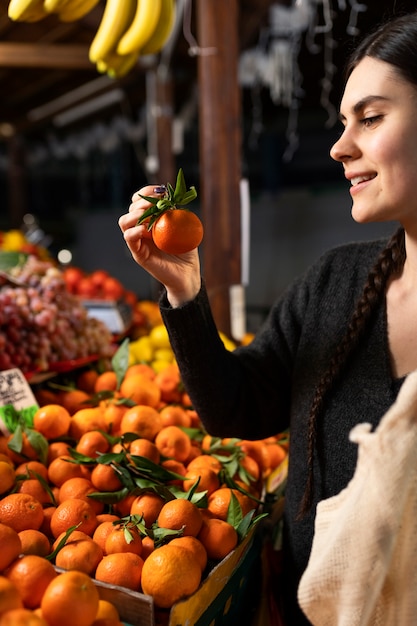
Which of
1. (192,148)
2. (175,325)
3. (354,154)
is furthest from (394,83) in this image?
(192,148)

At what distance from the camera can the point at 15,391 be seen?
1707mm

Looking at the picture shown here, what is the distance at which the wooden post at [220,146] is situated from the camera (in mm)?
2480

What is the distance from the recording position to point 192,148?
7477mm

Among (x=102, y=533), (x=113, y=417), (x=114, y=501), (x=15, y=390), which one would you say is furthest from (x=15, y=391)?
(x=102, y=533)

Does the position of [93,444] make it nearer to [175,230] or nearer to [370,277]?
[175,230]

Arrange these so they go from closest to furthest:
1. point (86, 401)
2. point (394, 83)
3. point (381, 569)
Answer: point (381, 569) → point (394, 83) → point (86, 401)

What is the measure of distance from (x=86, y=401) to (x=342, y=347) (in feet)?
2.88

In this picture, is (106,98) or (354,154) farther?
(106,98)

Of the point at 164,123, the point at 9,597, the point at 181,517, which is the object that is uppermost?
the point at 164,123

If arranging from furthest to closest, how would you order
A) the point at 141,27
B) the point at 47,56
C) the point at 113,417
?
1. the point at 47,56
2. the point at 141,27
3. the point at 113,417

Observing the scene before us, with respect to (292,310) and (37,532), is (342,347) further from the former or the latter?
(37,532)

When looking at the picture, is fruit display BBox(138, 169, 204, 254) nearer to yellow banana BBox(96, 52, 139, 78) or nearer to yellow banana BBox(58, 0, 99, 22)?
yellow banana BBox(58, 0, 99, 22)

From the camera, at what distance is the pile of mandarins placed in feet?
3.20

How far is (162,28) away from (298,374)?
137cm
